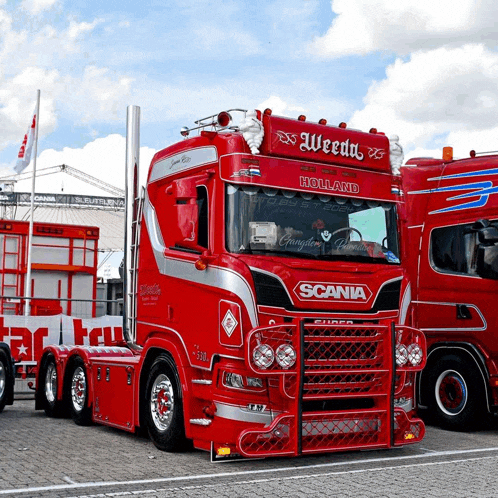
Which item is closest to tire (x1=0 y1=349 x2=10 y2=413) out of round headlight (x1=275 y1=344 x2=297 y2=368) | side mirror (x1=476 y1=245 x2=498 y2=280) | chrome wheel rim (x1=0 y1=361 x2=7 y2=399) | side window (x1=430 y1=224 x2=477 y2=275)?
chrome wheel rim (x1=0 y1=361 x2=7 y2=399)

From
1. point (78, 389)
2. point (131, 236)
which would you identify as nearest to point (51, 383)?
point (78, 389)

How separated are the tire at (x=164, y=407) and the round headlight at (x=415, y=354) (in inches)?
99.1

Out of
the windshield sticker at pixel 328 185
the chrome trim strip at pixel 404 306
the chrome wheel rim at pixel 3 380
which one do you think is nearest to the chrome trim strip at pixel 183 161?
the windshield sticker at pixel 328 185

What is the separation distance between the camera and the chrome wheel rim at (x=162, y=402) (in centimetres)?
888

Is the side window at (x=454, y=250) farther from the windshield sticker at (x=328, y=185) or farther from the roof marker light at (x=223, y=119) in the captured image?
the roof marker light at (x=223, y=119)

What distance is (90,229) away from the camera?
67.6ft

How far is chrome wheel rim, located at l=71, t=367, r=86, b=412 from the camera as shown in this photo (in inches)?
442

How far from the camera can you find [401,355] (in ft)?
28.7

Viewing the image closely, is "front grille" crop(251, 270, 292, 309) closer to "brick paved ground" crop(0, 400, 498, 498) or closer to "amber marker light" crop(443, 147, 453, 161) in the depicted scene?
"brick paved ground" crop(0, 400, 498, 498)

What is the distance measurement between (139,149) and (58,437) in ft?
12.5

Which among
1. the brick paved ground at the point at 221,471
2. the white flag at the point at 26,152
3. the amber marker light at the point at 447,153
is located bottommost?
the brick paved ground at the point at 221,471

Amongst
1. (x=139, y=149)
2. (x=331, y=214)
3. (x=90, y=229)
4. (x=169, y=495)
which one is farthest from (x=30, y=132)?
(x=169, y=495)

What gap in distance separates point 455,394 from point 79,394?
530 cm

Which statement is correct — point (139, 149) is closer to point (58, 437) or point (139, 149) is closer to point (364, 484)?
point (58, 437)
